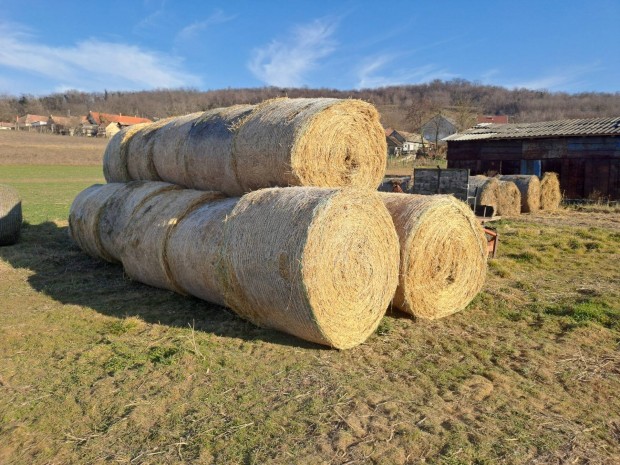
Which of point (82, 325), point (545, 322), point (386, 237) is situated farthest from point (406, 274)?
point (82, 325)

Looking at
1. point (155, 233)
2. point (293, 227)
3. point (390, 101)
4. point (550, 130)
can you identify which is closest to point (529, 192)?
point (550, 130)

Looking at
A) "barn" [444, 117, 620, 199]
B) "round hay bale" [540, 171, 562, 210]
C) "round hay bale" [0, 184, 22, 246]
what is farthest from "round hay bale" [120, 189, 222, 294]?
"barn" [444, 117, 620, 199]

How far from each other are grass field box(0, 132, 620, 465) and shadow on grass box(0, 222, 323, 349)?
0.04 m

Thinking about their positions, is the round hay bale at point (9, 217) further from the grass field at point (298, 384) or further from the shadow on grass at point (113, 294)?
the grass field at point (298, 384)

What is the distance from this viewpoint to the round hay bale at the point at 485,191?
52.7 ft

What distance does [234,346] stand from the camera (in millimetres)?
5137

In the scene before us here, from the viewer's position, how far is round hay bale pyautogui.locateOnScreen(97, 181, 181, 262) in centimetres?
Answer: 757

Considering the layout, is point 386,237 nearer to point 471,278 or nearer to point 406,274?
point 406,274

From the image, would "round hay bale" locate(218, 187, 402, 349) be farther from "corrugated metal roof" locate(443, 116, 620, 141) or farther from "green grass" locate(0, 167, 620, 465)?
"corrugated metal roof" locate(443, 116, 620, 141)

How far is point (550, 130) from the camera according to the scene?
23.9 m

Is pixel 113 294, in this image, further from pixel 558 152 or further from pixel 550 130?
pixel 550 130

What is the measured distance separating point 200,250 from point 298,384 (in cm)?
244

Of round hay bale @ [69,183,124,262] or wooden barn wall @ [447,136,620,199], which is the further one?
wooden barn wall @ [447,136,620,199]

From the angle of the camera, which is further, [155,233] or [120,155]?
[120,155]
